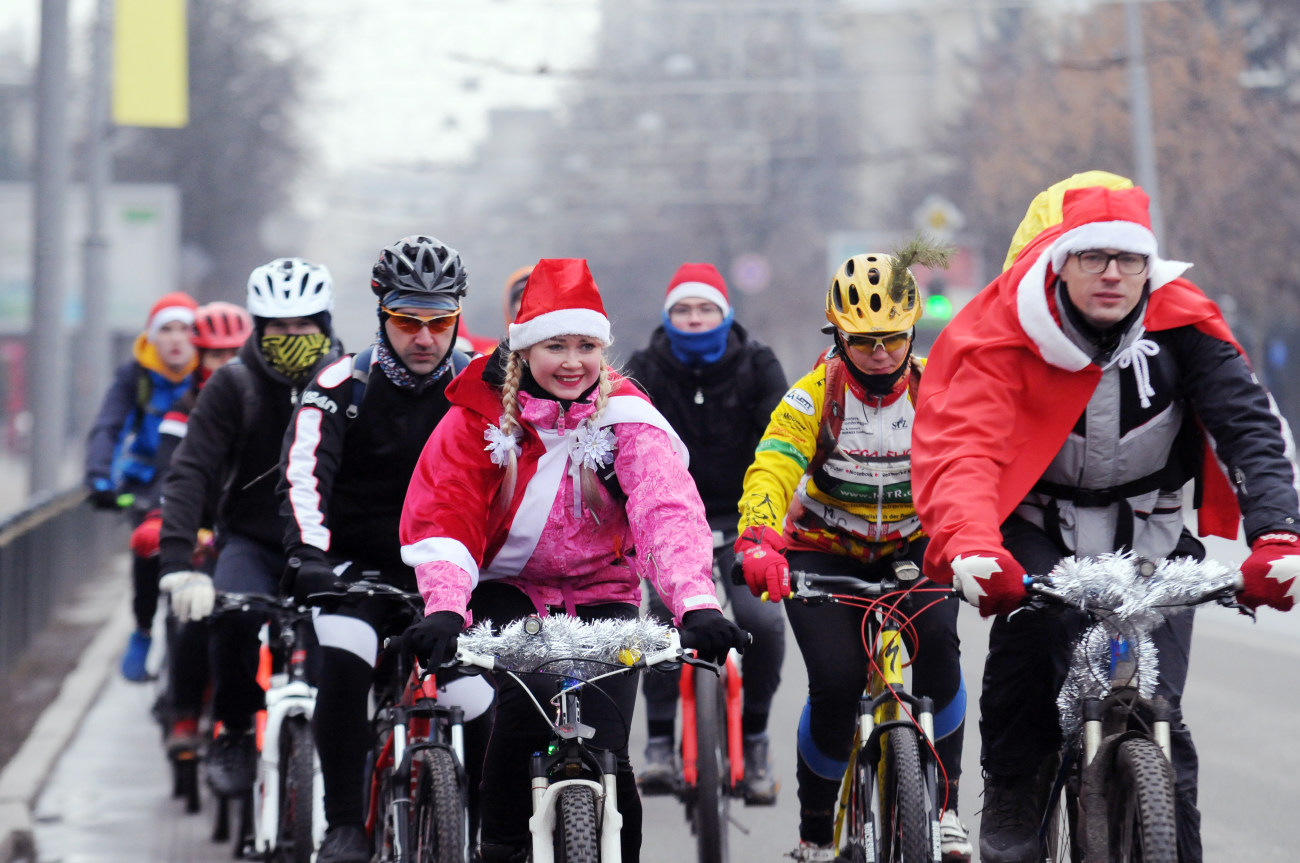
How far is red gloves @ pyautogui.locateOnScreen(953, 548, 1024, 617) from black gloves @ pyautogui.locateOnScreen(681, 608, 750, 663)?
0.50 metres

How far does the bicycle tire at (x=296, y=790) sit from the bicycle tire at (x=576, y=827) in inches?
76.9

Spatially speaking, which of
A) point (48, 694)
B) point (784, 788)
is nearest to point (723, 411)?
point (784, 788)

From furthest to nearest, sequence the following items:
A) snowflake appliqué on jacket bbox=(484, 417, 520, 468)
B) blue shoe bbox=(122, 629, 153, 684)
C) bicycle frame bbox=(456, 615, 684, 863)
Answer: blue shoe bbox=(122, 629, 153, 684)
snowflake appliqué on jacket bbox=(484, 417, 520, 468)
bicycle frame bbox=(456, 615, 684, 863)

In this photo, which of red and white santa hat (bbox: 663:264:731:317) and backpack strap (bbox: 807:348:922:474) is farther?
red and white santa hat (bbox: 663:264:731:317)

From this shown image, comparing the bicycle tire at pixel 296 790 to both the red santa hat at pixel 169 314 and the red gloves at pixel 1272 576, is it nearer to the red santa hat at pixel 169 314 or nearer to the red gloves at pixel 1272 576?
the red gloves at pixel 1272 576

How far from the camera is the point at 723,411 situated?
798cm

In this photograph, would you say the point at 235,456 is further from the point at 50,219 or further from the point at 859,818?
the point at 50,219

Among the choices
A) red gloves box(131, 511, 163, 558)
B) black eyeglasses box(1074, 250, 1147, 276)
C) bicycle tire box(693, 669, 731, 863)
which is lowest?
bicycle tire box(693, 669, 731, 863)

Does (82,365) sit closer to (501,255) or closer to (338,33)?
(338,33)

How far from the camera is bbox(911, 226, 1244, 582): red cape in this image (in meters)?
4.65

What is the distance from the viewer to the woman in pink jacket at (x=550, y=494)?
459 centimetres

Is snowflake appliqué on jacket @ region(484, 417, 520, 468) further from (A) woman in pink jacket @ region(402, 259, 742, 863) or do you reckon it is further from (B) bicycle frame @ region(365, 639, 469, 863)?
(B) bicycle frame @ region(365, 639, 469, 863)

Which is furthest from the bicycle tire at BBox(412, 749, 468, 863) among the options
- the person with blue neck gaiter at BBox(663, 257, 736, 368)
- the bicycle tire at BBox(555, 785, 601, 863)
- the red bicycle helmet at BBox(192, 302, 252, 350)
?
the red bicycle helmet at BBox(192, 302, 252, 350)

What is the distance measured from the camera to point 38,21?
49.2ft
